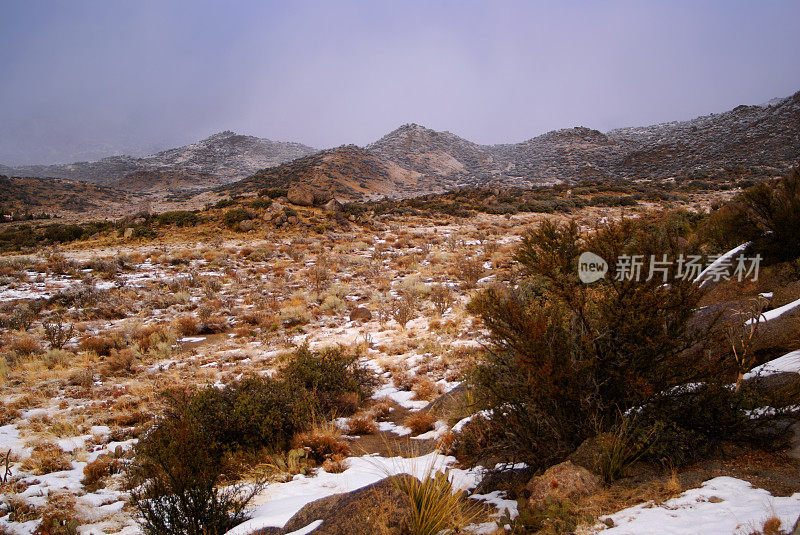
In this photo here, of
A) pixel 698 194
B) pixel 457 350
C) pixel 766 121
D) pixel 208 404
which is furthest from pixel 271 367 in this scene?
pixel 766 121

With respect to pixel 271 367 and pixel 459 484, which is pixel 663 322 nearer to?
pixel 459 484

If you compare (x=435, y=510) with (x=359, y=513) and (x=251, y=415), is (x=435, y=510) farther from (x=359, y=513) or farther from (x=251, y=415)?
(x=251, y=415)

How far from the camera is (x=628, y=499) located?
2426 mm

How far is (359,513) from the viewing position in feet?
9.35

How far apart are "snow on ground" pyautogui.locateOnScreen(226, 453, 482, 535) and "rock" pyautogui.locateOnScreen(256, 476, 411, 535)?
12cm

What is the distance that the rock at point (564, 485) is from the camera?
2.49m

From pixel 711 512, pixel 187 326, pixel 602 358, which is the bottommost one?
pixel 187 326

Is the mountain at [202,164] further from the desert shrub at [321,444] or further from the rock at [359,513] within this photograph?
the rock at [359,513]

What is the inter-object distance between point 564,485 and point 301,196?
1087 inches

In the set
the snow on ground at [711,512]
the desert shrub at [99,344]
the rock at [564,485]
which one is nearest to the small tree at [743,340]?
the snow on ground at [711,512]

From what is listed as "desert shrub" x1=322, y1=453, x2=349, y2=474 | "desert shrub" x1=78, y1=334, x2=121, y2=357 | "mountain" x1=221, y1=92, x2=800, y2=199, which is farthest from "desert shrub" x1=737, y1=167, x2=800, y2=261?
"mountain" x1=221, y1=92, x2=800, y2=199

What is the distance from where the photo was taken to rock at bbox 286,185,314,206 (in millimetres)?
27812

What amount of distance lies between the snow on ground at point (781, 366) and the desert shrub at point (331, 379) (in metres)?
4.61

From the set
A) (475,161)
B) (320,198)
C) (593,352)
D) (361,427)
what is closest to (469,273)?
(361,427)
